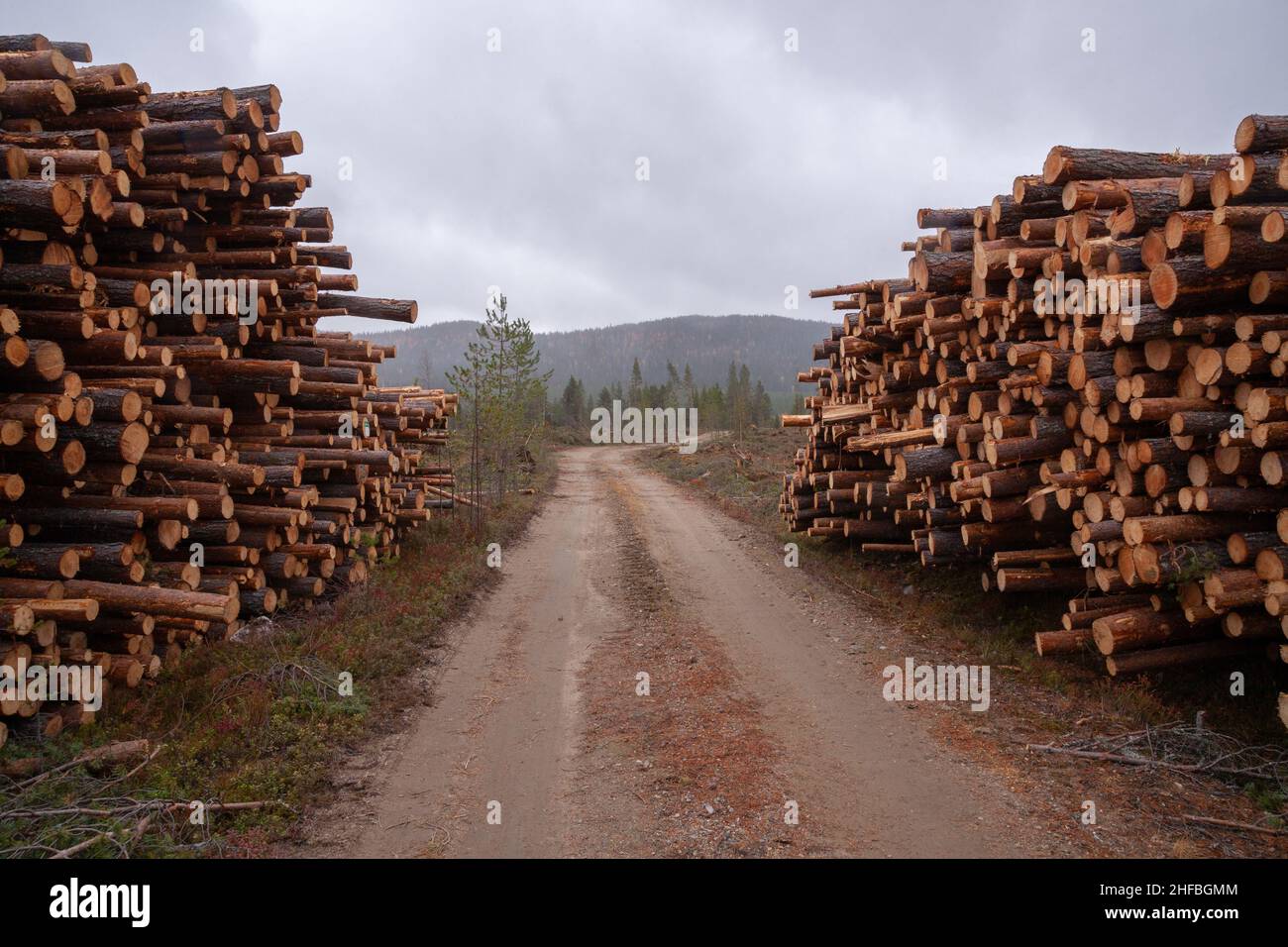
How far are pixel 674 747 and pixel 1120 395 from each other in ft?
18.6

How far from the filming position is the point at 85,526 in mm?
7961

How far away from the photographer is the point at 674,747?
7.18 meters

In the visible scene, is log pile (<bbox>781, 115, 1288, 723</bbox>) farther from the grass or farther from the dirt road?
the grass

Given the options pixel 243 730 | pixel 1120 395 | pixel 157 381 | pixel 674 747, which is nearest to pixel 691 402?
pixel 1120 395

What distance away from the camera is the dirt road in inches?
223

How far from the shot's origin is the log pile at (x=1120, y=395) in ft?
22.4

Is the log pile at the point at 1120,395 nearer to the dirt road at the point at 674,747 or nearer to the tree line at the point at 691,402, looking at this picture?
the dirt road at the point at 674,747

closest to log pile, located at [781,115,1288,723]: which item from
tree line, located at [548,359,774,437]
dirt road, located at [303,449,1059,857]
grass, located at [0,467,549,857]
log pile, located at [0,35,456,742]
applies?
dirt road, located at [303,449,1059,857]

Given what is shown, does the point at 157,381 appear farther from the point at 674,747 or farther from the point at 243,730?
the point at 674,747

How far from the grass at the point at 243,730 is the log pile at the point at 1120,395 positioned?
7.41m

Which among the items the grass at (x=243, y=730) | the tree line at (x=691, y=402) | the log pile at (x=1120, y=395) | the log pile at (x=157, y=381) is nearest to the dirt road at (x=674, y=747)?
the grass at (x=243, y=730)

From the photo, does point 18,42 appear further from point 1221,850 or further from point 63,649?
point 1221,850

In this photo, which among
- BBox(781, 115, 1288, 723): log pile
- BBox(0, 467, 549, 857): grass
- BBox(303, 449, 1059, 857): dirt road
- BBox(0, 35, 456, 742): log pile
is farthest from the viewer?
BBox(0, 35, 456, 742): log pile

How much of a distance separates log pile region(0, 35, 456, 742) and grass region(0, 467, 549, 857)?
0.38 m
